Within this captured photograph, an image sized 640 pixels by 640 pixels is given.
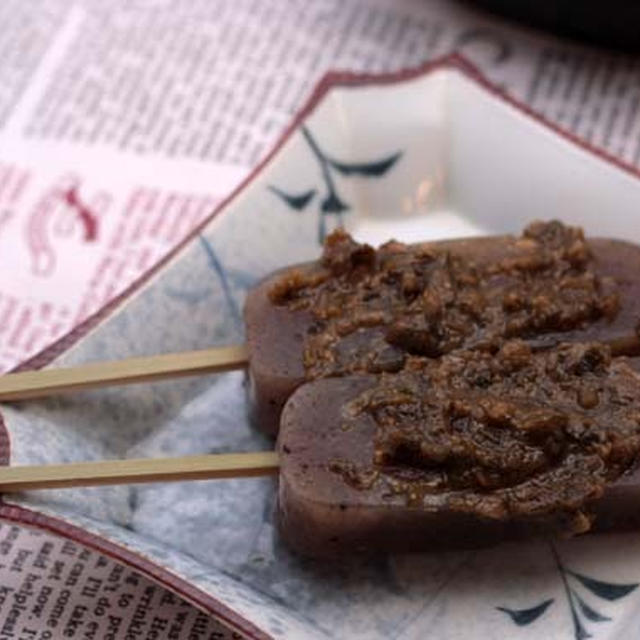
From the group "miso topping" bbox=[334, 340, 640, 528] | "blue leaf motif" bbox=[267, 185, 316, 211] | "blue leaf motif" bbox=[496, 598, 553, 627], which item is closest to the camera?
"miso topping" bbox=[334, 340, 640, 528]

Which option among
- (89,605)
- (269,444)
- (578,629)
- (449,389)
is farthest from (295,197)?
(578,629)

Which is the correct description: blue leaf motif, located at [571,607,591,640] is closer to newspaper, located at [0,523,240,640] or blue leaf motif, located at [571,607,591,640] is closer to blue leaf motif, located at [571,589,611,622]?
blue leaf motif, located at [571,589,611,622]

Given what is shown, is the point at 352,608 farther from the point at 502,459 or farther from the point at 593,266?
the point at 593,266

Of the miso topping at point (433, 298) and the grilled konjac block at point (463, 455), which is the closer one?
the grilled konjac block at point (463, 455)

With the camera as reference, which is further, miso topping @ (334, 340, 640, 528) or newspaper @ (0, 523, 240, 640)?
newspaper @ (0, 523, 240, 640)

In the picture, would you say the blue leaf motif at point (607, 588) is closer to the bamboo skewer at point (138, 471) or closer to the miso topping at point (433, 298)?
the miso topping at point (433, 298)

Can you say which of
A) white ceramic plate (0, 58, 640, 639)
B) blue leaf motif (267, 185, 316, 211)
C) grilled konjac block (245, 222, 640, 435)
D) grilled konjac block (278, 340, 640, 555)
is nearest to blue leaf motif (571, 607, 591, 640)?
white ceramic plate (0, 58, 640, 639)

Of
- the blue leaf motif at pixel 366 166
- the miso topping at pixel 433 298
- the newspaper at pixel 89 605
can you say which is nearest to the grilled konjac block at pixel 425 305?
the miso topping at pixel 433 298

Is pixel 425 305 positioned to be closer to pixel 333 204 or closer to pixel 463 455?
pixel 463 455
